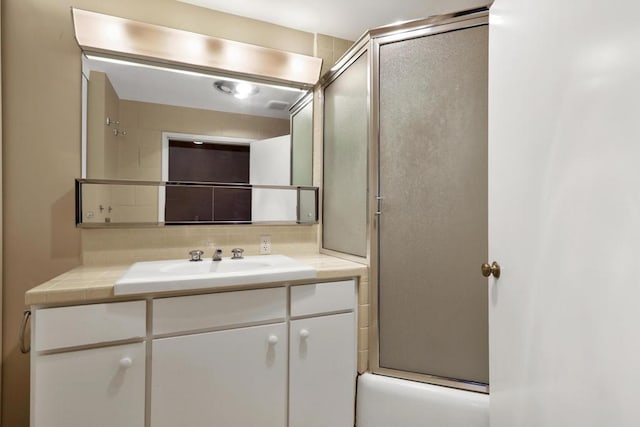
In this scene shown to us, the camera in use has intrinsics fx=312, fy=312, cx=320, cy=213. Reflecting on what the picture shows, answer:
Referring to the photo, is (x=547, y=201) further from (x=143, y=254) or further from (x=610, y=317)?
(x=143, y=254)

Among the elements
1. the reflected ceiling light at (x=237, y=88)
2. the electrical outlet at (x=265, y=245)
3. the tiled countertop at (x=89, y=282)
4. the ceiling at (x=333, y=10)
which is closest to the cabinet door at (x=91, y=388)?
the tiled countertop at (x=89, y=282)

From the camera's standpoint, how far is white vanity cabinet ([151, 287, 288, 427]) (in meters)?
1.20

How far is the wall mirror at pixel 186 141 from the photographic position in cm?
161

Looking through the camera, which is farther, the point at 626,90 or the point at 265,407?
the point at 265,407

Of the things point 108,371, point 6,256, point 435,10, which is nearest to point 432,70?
point 435,10

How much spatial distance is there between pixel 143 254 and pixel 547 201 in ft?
5.90

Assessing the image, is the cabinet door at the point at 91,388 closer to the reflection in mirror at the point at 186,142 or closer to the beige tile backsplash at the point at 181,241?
the beige tile backsplash at the point at 181,241

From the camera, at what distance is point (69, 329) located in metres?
1.07

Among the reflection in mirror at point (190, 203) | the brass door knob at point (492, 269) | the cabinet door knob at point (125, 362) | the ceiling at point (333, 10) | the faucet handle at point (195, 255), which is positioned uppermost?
the ceiling at point (333, 10)

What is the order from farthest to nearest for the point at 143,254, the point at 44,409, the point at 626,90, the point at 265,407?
1. the point at 143,254
2. the point at 265,407
3. the point at 44,409
4. the point at 626,90

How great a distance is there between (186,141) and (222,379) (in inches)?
48.5

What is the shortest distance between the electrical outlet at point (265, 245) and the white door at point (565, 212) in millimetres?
1267

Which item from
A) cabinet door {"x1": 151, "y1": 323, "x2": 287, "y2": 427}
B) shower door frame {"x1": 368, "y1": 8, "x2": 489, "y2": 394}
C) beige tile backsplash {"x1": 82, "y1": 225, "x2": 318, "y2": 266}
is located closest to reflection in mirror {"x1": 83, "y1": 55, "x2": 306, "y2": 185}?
beige tile backsplash {"x1": 82, "y1": 225, "x2": 318, "y2": 266}

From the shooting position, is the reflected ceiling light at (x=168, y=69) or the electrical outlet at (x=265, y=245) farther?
the electrical outlet at (x=265, y=245)
